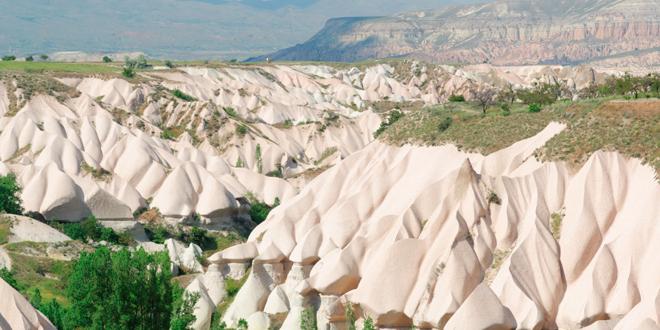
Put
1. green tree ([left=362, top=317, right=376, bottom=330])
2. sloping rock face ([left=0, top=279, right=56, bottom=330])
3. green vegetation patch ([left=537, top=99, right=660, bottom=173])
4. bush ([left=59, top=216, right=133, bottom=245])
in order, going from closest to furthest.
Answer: sloping rock face ([left=0, top=279, right=56, bottom=330]) < green tree ([left=362, top=317, right=376, bottom=330]) < green vegetation patch ([left=537, top=99, right=660, bottom=173]) < bush ([left=59, top=216, right=133, bottom=245])

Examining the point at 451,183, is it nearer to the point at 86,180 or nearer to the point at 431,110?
the point at 431,110

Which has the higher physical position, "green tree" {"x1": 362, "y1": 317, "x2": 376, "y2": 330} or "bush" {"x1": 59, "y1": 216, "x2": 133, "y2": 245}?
"green tree" {"x1": 362, "y1": 317, "x2": 376, "y2": 330}

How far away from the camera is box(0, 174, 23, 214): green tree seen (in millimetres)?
82562

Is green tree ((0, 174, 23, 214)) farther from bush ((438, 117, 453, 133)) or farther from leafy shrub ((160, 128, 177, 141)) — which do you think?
Answer: leafy shrub ((160, 128, 177, 141))

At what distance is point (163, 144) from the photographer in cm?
11494

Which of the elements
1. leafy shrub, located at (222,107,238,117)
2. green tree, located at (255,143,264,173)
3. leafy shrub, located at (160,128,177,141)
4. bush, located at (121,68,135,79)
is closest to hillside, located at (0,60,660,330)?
leafy shrub, located at (160,128,177,141)

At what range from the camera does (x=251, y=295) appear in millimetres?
60562

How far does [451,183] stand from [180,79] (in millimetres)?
114875

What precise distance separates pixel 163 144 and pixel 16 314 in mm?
77189

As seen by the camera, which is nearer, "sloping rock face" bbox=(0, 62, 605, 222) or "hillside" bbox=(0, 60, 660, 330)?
"hillside" bbox=(0, 60, 660, 330)

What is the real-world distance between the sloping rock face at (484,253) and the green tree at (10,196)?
27105 mm

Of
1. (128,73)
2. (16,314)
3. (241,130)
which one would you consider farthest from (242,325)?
(128,73)

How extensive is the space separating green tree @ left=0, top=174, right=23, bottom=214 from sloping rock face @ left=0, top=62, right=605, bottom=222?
0.93m

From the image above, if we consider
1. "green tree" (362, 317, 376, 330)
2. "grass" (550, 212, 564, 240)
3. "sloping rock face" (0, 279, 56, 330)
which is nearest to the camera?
"sloping rock face" (0, 279, 56, 330)
